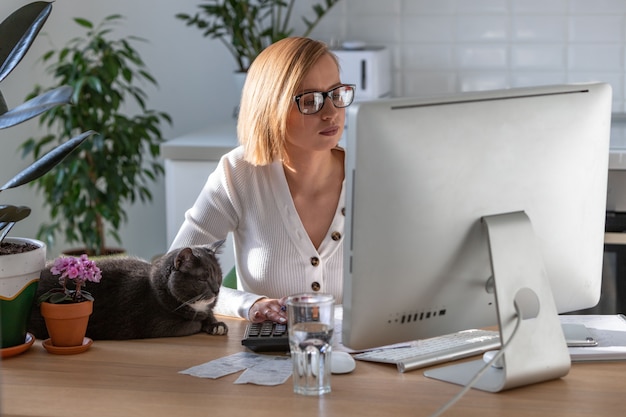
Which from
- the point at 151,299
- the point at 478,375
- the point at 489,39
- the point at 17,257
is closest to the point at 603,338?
the point at 478,375

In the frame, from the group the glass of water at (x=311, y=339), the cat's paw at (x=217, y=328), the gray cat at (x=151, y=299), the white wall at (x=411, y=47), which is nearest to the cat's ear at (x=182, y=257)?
the gray cat at (x=151, y=299)

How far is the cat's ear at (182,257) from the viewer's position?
172 cm

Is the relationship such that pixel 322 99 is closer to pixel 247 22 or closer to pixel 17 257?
pixel 17 257

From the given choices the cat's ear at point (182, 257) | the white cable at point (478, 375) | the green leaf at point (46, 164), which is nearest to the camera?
the white cable at point (478, 375)

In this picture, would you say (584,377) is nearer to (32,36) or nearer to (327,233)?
(327,233)

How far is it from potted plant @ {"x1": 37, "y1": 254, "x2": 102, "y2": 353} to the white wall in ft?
6.08

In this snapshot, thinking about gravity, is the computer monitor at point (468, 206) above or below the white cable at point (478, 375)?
above

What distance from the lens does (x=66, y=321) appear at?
1664 mm

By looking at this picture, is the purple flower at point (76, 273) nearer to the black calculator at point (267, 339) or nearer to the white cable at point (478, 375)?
the black calculator at point (267, 339)

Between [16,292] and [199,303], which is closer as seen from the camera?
[16,292]

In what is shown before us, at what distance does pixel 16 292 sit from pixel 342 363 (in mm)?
579

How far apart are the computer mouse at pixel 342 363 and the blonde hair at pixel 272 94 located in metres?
0.68

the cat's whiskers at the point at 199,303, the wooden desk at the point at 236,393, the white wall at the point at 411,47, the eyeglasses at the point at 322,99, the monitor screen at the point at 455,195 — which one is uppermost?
the white wall at the point at 411,47

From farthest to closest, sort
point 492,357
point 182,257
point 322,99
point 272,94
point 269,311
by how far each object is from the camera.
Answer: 1. point 272,94
2. point 322,99
3. point 269,311
4. point 182,257
5. point 492,357
